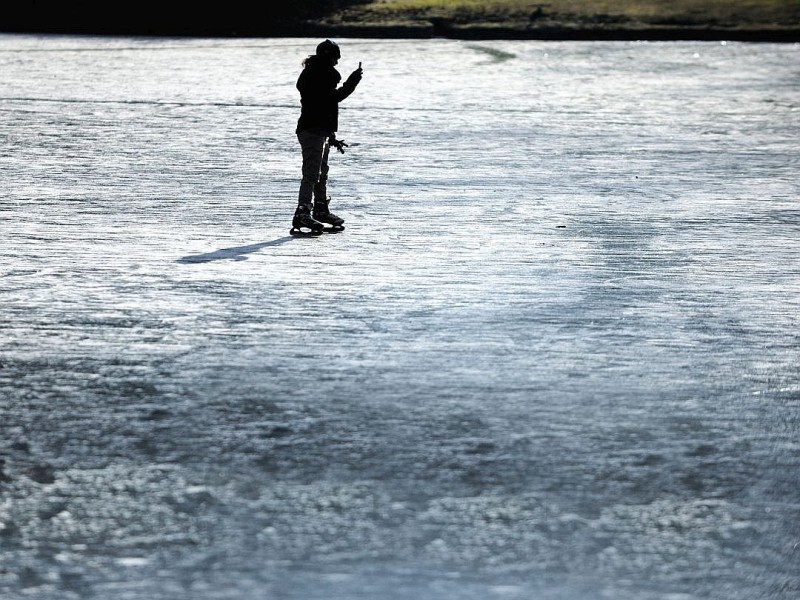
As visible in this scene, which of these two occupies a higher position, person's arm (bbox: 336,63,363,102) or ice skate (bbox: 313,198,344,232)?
person's arm (bbox: 336,63,363,102)

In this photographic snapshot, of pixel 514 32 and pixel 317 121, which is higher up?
pixel 514 32

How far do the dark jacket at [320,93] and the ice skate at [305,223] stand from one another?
615 millimetres

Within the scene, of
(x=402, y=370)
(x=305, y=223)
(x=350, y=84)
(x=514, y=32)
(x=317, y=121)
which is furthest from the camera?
(x=514, y=32)

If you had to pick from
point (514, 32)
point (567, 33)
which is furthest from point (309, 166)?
point (567, 33)

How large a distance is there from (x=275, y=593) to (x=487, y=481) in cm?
117

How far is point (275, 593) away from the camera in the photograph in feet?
13.4

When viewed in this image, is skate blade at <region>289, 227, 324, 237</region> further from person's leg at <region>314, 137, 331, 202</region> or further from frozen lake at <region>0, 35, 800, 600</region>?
person's leg at <region>314, 137, 331, 202</region>

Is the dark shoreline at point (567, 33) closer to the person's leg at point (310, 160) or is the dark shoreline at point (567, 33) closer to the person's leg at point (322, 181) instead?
the person's leg at point (322, 181)

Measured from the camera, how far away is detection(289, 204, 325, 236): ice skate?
9.60 metres

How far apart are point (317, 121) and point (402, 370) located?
3777 mm

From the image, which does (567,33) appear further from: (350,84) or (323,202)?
(350,84)

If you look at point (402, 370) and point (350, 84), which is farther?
point (350, 84)

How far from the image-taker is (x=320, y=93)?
9656mm

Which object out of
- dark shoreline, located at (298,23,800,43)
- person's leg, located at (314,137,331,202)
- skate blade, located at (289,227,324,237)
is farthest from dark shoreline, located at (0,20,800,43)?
skate blade, located at (289,227,324,237)
